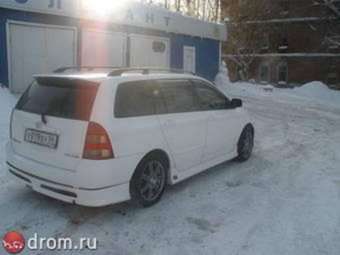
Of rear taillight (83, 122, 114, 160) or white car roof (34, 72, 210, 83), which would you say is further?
white car roof (34, 72, 210, 83)

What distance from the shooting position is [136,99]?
414 cm

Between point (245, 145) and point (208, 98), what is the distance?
1.44 m

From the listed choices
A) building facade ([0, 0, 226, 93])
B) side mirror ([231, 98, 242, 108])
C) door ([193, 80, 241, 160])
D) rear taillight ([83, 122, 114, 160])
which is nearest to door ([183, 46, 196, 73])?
building facade ([0, 0, 226, 93])

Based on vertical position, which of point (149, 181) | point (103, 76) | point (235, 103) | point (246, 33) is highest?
point (246, 33)

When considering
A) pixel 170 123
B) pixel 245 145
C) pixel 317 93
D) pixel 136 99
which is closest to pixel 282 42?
pixel 317 93

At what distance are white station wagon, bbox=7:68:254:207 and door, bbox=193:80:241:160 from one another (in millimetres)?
363

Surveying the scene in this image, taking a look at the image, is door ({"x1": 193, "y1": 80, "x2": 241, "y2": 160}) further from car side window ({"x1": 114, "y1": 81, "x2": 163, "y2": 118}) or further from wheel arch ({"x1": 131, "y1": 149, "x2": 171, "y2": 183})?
car side window ({"x1": 114, "y1": 81, "x2": 163, "y2": 118})

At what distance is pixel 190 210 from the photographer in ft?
14.1

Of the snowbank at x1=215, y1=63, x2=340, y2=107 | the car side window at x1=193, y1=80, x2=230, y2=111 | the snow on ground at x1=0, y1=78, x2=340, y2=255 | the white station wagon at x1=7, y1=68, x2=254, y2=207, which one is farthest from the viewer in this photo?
the snowbank at x1=215, y1=63, x2=340, y2=107

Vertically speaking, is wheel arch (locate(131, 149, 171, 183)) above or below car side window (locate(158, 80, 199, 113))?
below

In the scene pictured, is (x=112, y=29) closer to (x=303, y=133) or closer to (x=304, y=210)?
(x=303, y=133)

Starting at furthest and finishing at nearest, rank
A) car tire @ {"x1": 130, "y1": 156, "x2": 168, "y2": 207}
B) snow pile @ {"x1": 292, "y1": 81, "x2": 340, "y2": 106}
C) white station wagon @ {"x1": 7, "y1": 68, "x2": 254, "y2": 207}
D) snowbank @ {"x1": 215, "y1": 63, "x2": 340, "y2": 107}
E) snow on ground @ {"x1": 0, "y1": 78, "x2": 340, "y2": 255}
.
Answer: snow pile @ {"x1": 292, "y1": 81, "x2": 340, "y2": 106} < snowbank @ {"x1": 215, "y1": 63, "x2": 340, "y2": 107} < car tire @ {"x1": 130, "y1": 156, "x2": 168, "y2": 207} < white station wagon @ {"x1": 7, "y1": 68, "x2": 254, "y2": 207} < snow on ground @ {"x1": 0, "y1": 78, "x2": 340, "y2": 255}

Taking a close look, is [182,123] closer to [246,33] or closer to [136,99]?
[136,99]

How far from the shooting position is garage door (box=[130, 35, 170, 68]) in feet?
46.2
